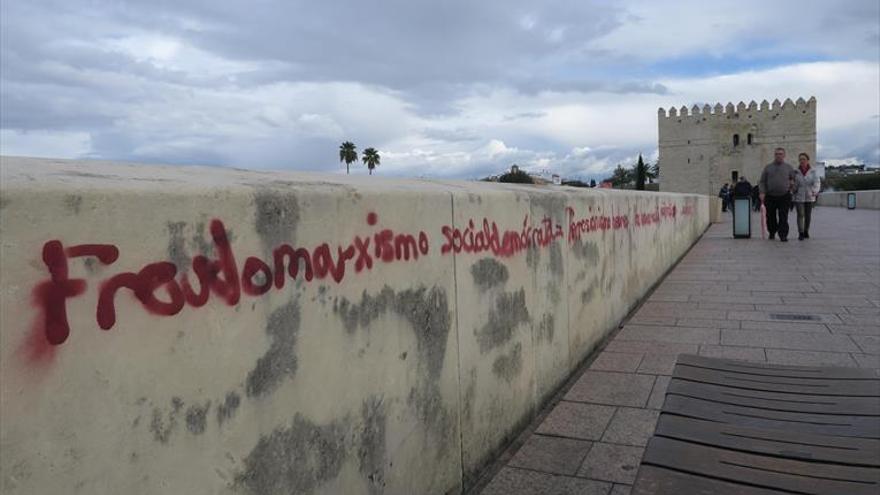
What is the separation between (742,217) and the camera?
50.3 feet

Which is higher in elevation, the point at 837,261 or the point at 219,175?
the point at 219,175

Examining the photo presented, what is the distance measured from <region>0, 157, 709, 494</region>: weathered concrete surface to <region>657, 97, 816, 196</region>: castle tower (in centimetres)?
6774

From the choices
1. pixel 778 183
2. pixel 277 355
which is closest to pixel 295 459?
pixel 277 355

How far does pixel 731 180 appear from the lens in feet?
214

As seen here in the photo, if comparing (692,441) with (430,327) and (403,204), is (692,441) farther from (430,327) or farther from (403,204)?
(403,204)

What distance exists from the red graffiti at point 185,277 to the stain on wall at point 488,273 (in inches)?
33.9

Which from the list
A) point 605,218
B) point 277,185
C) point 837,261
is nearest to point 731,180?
point 837,261

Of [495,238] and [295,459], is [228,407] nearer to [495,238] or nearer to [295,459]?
[295,459]

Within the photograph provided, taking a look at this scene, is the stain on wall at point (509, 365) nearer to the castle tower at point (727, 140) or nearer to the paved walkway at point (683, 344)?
the paved walkway at point (683, 344)

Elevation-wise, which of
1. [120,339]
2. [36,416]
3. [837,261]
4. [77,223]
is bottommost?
[837,261]

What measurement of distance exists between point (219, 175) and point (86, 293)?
0.70 m

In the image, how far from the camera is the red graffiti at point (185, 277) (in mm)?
1280

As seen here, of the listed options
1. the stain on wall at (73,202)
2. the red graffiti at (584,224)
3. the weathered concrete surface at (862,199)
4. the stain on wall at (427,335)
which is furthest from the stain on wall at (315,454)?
the weathered concrete surface at (862,199)

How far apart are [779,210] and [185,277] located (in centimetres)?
1428
